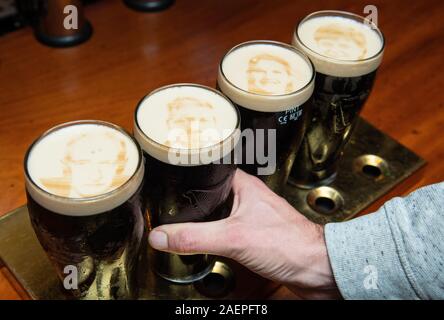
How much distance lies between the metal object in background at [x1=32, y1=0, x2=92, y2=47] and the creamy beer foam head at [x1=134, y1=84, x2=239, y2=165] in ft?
2.74

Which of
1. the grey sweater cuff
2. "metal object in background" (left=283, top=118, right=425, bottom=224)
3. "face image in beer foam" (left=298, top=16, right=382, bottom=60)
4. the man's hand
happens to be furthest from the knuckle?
"face image in beer foam" (left=298, top=16, right=382, bottom=60)

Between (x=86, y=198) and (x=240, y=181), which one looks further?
(x=240, y=181)

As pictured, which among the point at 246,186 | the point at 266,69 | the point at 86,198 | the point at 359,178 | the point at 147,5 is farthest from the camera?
the point at 147,5

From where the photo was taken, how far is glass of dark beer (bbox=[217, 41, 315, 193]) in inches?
50.9

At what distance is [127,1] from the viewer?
2.22 m

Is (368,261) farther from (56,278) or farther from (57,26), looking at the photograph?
(57,26)

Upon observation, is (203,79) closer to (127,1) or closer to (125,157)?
(127,1)

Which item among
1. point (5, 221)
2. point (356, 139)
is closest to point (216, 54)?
point (356, 139)

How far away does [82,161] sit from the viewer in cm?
109

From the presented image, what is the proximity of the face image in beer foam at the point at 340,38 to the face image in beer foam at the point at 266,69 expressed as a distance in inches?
4.1

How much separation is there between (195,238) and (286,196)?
515 millimetres

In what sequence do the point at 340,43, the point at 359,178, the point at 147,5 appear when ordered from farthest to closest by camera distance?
1. the point at 147,5
2. the point at 359,178
3. the point at 340,43

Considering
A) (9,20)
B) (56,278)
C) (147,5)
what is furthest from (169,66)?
(56,278)
